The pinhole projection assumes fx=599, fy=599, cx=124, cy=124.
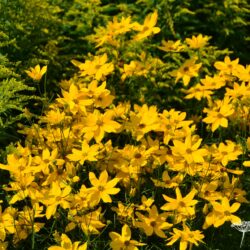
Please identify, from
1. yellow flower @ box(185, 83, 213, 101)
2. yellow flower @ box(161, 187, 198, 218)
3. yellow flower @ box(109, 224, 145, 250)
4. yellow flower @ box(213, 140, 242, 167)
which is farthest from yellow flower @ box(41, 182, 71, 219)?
yellow flower @ box(185, 83, 213, 101)

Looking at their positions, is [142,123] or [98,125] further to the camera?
[142,123]

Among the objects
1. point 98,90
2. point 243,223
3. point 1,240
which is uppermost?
point 98,90

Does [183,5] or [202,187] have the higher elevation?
[183,5]

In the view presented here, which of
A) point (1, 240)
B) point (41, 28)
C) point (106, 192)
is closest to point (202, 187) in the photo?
point (106, 192)

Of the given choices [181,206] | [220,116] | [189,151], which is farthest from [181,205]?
[220,116]

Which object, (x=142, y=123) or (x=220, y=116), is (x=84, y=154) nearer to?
(x=142, y=123)

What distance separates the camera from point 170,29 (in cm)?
421

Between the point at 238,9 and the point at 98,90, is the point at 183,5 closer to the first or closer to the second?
the point at 238,9

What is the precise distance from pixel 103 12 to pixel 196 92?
131 cm

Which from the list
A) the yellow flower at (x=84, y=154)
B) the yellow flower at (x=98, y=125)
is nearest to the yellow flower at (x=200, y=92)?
the yellow flower at (x=98, y=125)

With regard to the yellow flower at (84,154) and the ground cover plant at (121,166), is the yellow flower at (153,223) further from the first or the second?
the yellow flower at (84,154)

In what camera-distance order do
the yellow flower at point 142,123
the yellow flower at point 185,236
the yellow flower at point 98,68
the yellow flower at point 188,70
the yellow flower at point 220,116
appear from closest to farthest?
the yellow flower at point 185,236 → the yellow flower at point 142,123 → the yellow flower at point 220,116 → the yellow flower at point 98,68 → the yellow flower at point 188,70

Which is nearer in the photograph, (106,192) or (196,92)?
(106,192)

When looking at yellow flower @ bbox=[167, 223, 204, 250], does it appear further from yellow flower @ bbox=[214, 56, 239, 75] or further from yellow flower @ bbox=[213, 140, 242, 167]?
yellow flower @ bbox=[214, 56, 239, 75]
